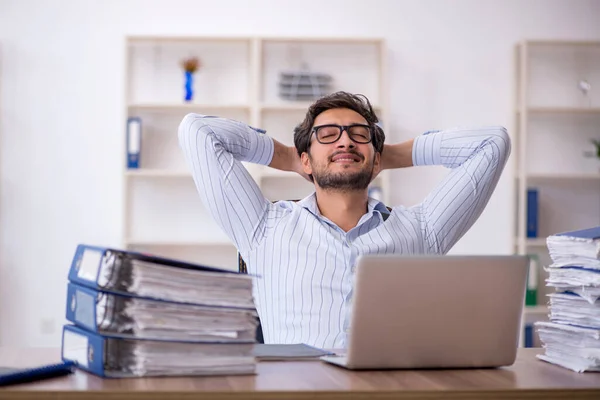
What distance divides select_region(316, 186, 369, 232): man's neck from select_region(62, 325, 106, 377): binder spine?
3.59 feet

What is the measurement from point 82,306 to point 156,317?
5.1 inches

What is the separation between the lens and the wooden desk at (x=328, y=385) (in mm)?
1138

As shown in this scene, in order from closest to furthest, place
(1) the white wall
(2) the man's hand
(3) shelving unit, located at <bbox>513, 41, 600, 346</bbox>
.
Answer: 1. (2) the man's hand
2. (1) the white wall
3. (3) shelving unit, located at <bbox>513, 41, 600, 346</bbox>

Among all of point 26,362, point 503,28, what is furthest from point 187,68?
point 26,362

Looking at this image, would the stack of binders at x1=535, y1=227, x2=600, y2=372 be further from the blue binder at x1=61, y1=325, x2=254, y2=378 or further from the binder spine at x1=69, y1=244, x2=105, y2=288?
the binder spine at x1=69, y1=244, x2=105, y2=288

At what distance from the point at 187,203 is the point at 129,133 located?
1.76 feet

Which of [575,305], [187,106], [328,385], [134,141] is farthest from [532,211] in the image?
[328,385]

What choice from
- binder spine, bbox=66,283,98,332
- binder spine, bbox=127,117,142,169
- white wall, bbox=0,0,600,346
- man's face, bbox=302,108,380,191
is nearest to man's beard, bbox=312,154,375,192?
man's face, bbox=302,108,380,191

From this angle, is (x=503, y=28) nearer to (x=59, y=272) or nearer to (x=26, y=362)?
(x=59, y=272)

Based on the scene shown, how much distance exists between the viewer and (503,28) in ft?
15.6

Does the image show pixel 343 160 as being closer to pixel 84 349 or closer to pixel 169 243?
pixel 84 349

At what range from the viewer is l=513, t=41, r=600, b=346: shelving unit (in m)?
4.78

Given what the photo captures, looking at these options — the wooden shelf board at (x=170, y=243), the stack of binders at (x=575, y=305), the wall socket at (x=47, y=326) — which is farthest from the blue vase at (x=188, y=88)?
the stack of binders at (x=575, y=305)

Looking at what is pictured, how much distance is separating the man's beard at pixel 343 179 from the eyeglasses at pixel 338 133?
0.08 meters
